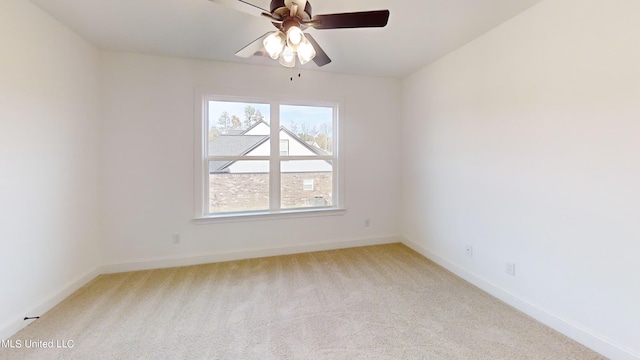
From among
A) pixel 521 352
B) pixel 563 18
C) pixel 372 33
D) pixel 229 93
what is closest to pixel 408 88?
pixel 372 33

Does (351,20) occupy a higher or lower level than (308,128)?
higher

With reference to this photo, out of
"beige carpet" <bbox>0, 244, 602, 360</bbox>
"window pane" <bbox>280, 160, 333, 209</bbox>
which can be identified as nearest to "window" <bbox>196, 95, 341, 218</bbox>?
"window pane" <bbox>280, 160, 333, 209</bbox>

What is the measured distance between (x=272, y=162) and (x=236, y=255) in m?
1.31

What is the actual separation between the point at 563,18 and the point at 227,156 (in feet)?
11.4

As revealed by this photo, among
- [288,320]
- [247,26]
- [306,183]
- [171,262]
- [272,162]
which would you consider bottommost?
[288,320]

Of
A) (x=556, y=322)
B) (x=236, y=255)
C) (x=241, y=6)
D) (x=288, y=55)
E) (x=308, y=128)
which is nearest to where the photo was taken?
(x=241, y=6)

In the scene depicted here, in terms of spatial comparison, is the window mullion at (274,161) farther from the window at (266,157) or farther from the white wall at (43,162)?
the white wall at (43,162)

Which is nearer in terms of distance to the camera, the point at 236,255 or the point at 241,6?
the point at 241,6

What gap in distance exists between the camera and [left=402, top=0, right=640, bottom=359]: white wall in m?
1.62

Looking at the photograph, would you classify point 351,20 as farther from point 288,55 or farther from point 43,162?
point 43,162

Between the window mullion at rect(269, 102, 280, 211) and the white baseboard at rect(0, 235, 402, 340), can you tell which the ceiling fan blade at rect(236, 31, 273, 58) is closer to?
the window mullion at rect(269, 102, 280, 211)

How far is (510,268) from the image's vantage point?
2330 millimetres

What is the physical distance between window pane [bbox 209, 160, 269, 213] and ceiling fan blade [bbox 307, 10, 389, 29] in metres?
2.12

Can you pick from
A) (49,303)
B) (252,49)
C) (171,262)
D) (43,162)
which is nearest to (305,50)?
(252,49)
